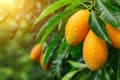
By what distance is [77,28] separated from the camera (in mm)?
1399

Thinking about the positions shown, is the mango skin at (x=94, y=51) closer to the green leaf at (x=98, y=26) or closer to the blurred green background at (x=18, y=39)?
the green leaf at (x=98, y=26)

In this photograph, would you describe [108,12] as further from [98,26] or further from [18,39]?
[18,39]

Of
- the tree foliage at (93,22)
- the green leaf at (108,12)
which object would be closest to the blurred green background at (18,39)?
the tree foliage at (93,22)

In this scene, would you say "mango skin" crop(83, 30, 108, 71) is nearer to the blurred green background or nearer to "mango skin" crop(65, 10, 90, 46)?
"mango skin" crop(65, 10, 90, 46)

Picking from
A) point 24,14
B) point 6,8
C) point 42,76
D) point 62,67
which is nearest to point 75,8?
point 62,67

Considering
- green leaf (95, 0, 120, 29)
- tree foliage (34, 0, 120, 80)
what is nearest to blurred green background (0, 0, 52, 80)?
tree foliage (34, 0, 120, 80)

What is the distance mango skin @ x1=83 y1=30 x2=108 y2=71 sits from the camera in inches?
53.7

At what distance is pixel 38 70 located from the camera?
4824mm

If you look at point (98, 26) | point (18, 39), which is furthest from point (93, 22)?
point (18, 39)

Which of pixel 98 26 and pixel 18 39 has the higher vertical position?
pixel 98 26

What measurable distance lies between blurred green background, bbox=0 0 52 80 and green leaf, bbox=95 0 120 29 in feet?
4.36

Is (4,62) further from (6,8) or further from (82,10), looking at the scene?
(82,10)

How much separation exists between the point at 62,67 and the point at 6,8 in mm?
621

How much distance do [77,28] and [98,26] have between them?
74 mm
